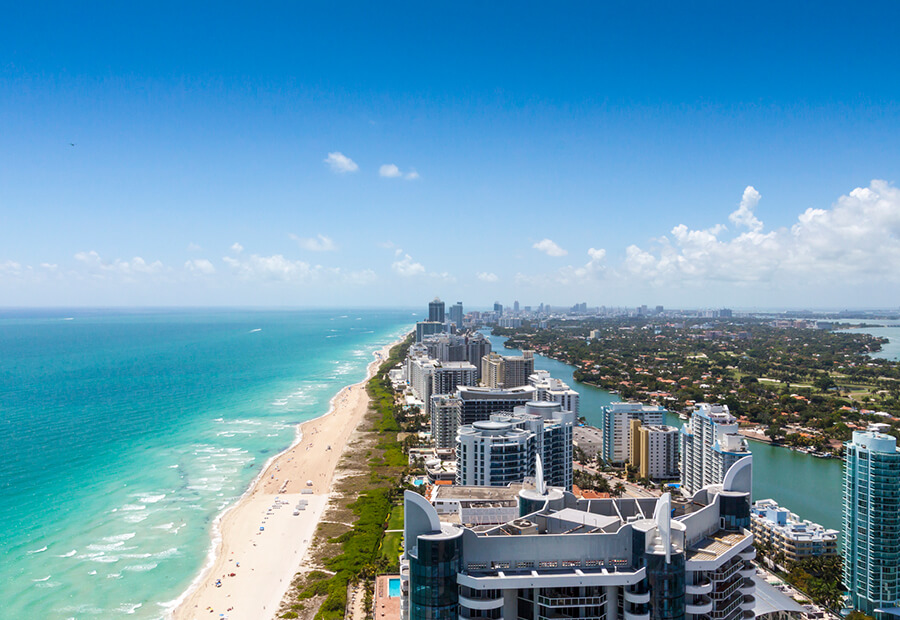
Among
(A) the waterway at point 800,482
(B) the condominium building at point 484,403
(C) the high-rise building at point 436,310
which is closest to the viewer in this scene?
(A) the waterway at point 800,482

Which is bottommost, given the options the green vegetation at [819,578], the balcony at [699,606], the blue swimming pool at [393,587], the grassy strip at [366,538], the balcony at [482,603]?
the grassy strip at [366,538]

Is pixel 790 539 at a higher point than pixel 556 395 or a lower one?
lower

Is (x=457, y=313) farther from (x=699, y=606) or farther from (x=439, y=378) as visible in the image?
(x=699, y=606)

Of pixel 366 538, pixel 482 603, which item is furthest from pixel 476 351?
pixel 482 603

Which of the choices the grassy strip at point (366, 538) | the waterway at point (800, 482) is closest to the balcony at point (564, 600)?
the grassy strip at point (366, 538)

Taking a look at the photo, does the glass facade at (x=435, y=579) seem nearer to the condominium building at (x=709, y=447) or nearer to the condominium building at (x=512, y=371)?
the condominium building at (x=709, y=447)
